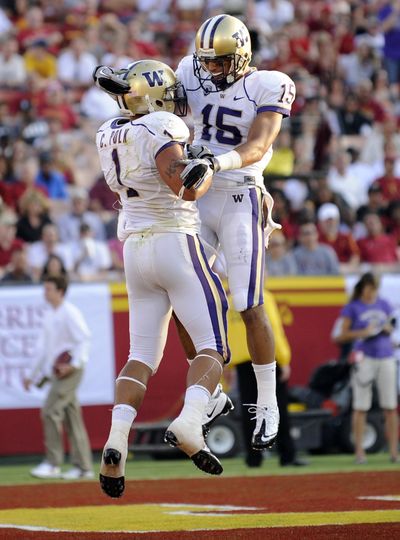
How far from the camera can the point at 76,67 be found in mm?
17016

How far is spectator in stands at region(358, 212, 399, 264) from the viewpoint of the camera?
14.6 m

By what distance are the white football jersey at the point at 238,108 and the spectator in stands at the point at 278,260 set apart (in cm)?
633

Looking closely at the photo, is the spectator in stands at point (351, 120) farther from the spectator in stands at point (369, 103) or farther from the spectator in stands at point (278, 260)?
the spectator in stands at point (278, 260)

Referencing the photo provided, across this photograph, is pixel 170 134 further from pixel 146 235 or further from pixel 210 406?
pixel 210 406

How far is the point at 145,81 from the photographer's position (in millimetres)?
6621

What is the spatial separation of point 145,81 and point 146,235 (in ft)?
2.56

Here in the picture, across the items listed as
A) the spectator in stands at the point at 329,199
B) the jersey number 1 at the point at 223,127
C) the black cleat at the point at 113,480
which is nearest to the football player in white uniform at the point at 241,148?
the jersey number 1 at the point at 223,127

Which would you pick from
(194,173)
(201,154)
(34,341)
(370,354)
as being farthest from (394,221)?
(194,173)

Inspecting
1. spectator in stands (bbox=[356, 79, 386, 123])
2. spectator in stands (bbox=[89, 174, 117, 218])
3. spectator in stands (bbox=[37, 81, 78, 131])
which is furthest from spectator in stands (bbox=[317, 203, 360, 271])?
spectator in stands (bbox=[356, 79, 386, 123])

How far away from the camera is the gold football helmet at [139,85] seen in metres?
6.60

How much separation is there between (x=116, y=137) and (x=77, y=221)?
299 inches

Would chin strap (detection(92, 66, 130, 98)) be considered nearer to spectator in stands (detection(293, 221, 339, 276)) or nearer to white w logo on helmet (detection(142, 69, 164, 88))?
white w logo on helmet (detection(142, 69, 164, 88))

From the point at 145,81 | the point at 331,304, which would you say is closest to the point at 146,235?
the point at 145,81

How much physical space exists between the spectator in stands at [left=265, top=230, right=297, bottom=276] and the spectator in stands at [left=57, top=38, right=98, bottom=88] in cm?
465
